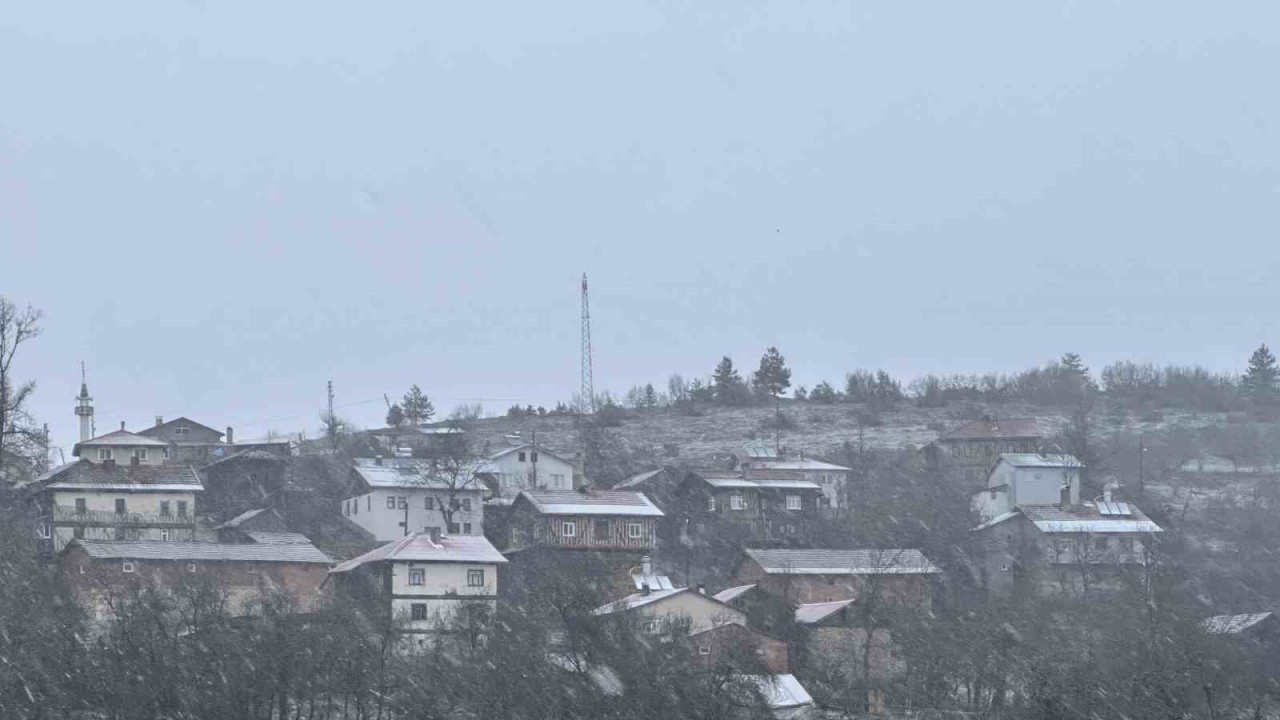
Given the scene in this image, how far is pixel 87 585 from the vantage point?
69938mm

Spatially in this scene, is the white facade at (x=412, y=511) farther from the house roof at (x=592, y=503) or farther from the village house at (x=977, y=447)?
the village house at (x=977, y=447)

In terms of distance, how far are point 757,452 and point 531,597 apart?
3347cm

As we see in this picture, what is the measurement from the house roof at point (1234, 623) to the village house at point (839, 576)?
411 inches

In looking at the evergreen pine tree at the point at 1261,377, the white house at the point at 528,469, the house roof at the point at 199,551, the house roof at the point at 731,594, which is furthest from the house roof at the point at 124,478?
the evergreen pine tree at the point at 1261,377

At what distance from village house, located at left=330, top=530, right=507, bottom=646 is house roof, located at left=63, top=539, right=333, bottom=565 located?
171cm

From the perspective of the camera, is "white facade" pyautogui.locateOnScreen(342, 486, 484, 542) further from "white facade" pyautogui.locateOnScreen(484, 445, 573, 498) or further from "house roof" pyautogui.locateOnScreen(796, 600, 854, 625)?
"house roof" pyautogui.locateOnScreen(796, 600, 854, 625)

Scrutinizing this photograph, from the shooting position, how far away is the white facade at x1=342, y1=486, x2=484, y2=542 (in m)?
85.8

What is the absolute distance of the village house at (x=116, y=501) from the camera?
7919cm

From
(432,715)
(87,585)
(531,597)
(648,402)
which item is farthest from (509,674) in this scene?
(648,402)

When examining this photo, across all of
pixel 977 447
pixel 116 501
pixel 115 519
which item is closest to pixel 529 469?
pixel 116 501

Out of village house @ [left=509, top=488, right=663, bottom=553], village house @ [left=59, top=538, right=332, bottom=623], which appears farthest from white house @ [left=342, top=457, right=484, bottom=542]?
village house @ [left=59, top=538, right=332, bottom=623]

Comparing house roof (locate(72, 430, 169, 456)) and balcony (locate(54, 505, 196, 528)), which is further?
house roof (locate(72, 430, 169, 456))

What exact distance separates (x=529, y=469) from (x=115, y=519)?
22.5 meters

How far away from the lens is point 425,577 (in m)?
73.8
